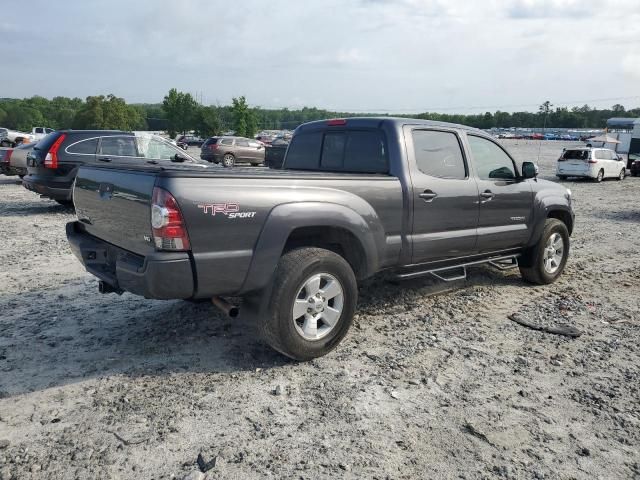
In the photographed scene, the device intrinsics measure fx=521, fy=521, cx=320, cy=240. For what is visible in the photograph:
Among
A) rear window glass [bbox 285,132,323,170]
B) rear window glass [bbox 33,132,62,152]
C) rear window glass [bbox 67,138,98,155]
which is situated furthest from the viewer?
rear window glass [bbox 67,138,98,155]

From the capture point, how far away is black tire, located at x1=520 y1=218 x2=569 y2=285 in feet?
20.4

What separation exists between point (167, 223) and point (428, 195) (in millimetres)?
2456

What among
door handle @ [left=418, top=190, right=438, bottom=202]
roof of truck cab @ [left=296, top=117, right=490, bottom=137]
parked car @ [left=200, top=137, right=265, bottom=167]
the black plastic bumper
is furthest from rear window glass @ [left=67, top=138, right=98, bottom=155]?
parked car @ [left=200, top=137, right=265, bottom=167]

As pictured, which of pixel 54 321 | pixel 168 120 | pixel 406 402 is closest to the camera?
pixel 406 402

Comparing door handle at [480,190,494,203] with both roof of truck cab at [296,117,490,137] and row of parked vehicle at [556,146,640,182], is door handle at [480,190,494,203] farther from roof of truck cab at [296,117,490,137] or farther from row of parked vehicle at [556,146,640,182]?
row of parked vehicle at [556,146,640,182]

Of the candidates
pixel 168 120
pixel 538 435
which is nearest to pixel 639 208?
pixel 538 435

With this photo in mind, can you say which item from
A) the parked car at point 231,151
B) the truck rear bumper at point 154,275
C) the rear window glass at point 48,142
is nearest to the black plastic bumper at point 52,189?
the rear window glass at point 48,142

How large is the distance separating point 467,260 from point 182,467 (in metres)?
3.67

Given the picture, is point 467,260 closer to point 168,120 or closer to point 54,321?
point 54,321

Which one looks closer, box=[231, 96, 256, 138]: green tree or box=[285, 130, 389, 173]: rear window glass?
box=[285, 130, 389, 173]: rear window glass

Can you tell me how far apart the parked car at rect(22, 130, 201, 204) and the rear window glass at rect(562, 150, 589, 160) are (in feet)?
63.7

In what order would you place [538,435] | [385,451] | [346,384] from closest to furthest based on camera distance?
[385,451] → [538,435] → [346,384]

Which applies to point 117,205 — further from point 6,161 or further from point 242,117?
point 242,117

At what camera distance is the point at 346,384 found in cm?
376
